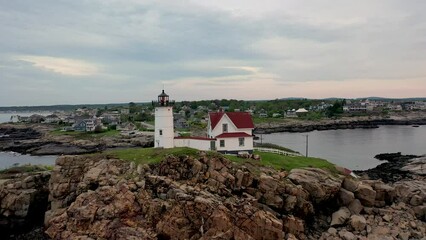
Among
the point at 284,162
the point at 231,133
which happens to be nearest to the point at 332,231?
the point at 284,162

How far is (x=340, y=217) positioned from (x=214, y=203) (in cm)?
769

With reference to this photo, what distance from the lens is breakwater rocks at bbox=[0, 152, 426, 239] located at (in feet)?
64.7

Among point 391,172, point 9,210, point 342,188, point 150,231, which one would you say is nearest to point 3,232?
point 9,210

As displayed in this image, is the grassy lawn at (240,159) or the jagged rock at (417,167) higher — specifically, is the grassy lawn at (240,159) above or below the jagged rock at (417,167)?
above

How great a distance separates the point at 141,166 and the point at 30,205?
8.55 meters

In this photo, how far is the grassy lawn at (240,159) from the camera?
2456cm

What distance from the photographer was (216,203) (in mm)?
20219

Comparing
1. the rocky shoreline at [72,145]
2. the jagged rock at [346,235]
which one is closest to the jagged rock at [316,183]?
the jagged rock at [346,235]

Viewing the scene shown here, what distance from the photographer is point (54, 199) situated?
24.6 m

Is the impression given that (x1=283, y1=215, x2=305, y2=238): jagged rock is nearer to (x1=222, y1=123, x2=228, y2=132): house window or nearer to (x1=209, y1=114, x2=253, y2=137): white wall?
(x1=209, y1=114, x2=253, y2=137): white wall

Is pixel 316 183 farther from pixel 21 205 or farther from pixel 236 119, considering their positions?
pixel 21 205

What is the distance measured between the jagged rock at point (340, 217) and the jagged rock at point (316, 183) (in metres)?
1.13

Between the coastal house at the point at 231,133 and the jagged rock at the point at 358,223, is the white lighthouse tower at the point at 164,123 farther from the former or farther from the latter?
the jagged rock at the point at 358,223

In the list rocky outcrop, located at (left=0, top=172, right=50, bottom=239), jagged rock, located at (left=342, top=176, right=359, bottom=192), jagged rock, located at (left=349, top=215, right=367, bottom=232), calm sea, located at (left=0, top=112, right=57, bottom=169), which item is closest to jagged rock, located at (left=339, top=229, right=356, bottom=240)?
jagged rock, located at (left=349, top=215, right=367, bottom=232)
